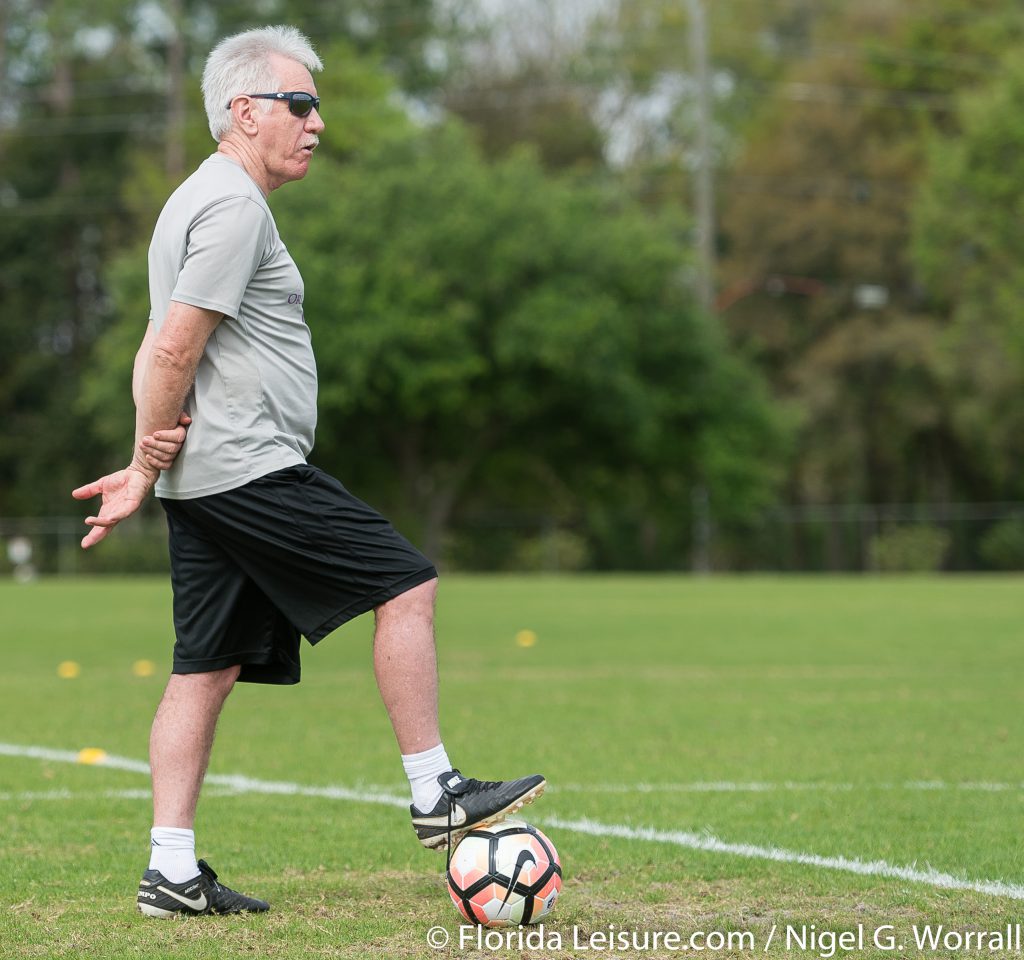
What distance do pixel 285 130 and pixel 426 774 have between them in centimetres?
181

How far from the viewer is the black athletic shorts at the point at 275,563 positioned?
4.60 metres

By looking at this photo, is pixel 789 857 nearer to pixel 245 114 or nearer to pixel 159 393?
pixel 159 393

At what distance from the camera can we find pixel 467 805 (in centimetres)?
453

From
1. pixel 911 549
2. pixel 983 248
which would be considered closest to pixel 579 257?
pixel 911 549

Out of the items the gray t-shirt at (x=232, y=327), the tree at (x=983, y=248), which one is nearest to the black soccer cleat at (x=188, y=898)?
the gray t-shirt at (x=232, y=327)

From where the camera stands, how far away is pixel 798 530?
1767 inches

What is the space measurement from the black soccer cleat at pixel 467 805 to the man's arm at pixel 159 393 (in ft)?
3.67

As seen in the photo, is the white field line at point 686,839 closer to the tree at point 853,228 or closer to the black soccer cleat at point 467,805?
the black soccer cleat at point 467,805

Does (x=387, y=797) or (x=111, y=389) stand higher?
(x=111, y=389)

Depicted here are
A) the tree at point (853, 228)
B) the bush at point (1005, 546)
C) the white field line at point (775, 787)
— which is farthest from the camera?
the tree at point (853, 228)

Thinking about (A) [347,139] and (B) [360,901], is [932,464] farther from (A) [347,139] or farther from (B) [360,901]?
(B) [360,901]

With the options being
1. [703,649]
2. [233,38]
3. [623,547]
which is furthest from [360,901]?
[623,547]

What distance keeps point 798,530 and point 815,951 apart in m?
41.4

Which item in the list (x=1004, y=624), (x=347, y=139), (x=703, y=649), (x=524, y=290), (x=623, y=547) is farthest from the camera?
(x=347, y=139)
